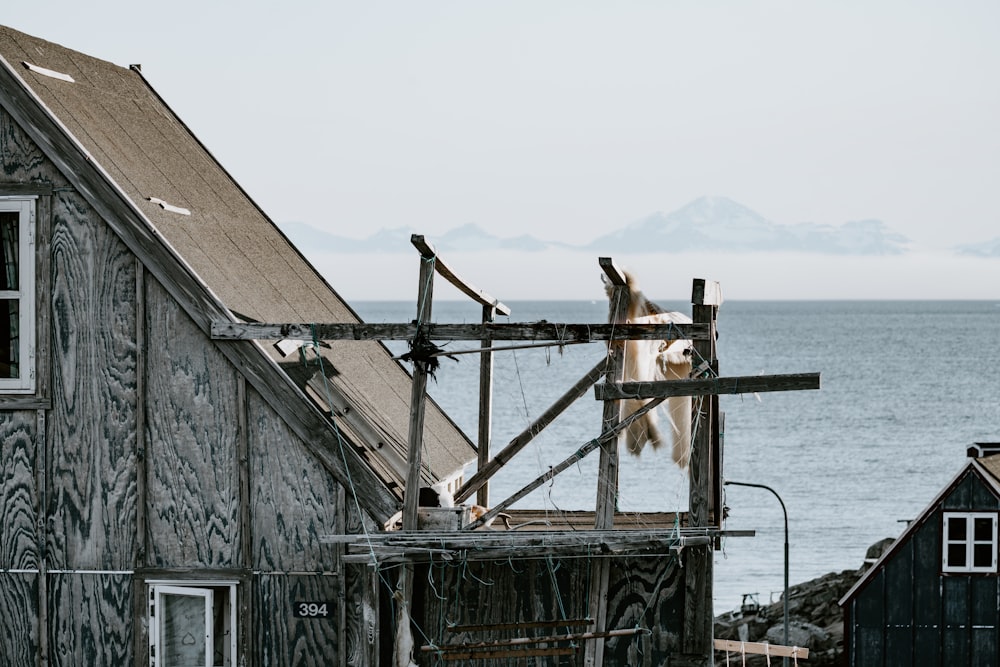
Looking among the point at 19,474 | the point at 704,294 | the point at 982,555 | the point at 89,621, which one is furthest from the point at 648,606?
the point at 982,555

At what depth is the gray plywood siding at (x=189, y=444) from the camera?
1433 cm

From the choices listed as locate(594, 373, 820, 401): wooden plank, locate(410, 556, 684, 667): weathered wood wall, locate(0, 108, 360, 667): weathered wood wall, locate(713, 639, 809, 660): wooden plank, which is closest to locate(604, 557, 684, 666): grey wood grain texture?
locate(410, 556, 684, 667): weathered wood wall

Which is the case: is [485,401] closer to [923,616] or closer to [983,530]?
[983,530]

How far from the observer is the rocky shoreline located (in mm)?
42750

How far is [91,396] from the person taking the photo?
14516mm

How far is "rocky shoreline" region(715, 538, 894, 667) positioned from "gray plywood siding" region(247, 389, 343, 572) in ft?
95.0

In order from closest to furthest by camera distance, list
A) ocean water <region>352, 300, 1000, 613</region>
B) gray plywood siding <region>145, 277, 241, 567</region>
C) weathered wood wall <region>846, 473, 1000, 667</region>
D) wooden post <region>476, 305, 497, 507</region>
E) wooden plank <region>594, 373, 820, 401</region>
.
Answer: wooden plank <region>594, 373, 820, 401</region>, gray plywood siding <region>145, 277, 241, 567</region>, wooden post <region>476, 305, 497, 507</region>, weathered wood wall <region>846, 473, 1000, 667</region>, ocean water <region>352, 300, 1000, 613</region>

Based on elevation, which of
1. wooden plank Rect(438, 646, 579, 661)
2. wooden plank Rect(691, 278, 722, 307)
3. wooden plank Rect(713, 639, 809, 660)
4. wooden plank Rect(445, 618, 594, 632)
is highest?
wooden plank Rect(691, 278, 722, 307)

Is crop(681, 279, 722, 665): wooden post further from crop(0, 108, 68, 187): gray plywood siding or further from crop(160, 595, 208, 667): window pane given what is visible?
crop(0, 108, 68, 187): gray plywood siding

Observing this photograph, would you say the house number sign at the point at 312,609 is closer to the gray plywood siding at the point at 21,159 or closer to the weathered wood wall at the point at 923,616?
the gray plywood siding at the point at 21,159

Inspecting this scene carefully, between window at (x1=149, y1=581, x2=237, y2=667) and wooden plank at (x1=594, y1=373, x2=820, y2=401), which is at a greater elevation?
wooden plank at (x1=594, y1=373, x2=820, y2=401)

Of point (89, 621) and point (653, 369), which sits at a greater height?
point (653, 369)

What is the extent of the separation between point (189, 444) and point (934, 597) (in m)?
24.6

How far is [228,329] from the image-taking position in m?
14.0
